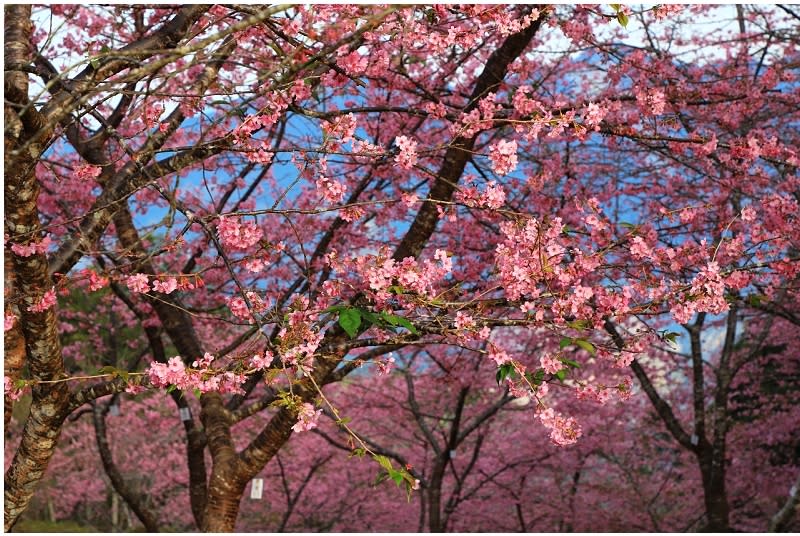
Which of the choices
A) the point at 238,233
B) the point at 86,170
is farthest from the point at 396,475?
the point at 86,170

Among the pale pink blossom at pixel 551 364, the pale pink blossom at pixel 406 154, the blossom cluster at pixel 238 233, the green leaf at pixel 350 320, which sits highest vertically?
the pale pink blossom at pixel 406 154

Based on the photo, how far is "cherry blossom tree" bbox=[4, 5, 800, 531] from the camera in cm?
325

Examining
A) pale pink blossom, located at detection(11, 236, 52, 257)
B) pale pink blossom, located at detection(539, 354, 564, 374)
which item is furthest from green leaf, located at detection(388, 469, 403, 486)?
pale pink blossom, located at detection(11, 236, 52, 257)

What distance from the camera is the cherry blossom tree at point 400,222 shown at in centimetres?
325

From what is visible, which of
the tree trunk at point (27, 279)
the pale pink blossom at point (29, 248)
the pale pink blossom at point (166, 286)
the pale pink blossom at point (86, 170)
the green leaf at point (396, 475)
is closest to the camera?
the green leaf at point (396, 475)

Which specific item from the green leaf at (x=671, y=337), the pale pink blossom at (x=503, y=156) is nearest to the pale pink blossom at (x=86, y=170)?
the pale pink blossom at (x=503, y=156)

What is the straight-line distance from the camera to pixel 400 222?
29.3ft

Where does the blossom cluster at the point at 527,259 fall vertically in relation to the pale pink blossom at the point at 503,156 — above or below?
below

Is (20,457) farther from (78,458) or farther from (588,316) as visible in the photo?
(78,458)

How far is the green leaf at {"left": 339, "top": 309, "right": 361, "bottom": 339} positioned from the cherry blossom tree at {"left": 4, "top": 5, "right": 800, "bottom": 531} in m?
0.02

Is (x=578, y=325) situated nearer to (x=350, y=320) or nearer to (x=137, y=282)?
(x=350, y=320)

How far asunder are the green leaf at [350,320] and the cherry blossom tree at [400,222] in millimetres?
18

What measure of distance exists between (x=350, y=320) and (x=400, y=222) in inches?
232

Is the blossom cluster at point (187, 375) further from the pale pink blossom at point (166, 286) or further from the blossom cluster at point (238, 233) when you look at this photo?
the blossom cluster at point (238, 233)
